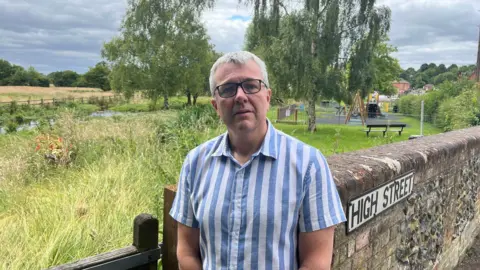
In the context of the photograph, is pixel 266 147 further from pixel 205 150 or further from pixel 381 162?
pixel 381 162

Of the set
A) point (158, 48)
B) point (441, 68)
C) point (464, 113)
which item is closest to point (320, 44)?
point (464, 113)

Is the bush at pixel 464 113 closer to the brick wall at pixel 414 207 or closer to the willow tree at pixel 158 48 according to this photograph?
the brick wall at pixel 414 207

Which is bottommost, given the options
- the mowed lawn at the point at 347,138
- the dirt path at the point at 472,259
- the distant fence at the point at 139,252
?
the dirt path at the point at 472,259

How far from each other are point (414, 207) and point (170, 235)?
2.26m

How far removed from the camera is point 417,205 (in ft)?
11.1

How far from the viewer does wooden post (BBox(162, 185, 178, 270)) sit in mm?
1954

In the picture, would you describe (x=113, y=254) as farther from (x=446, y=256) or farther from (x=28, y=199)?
(x=446, y=256)

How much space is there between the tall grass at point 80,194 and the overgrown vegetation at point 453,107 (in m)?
9.45

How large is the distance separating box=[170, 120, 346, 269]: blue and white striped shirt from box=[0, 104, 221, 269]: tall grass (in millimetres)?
1799

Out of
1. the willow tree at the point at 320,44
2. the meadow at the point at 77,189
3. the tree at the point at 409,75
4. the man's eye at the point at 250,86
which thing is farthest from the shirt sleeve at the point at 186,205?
the tree at the point at 409,75

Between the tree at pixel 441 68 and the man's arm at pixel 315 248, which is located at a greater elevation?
the tree at pixel 441 68

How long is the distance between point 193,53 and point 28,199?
87.7 ft

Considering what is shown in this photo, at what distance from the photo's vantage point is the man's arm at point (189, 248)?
5.28 feet

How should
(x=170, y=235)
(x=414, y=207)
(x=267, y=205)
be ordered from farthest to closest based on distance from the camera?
1. (x=414, y=207)
2. (x=170, y=235)
3. (x=267, y=205)
